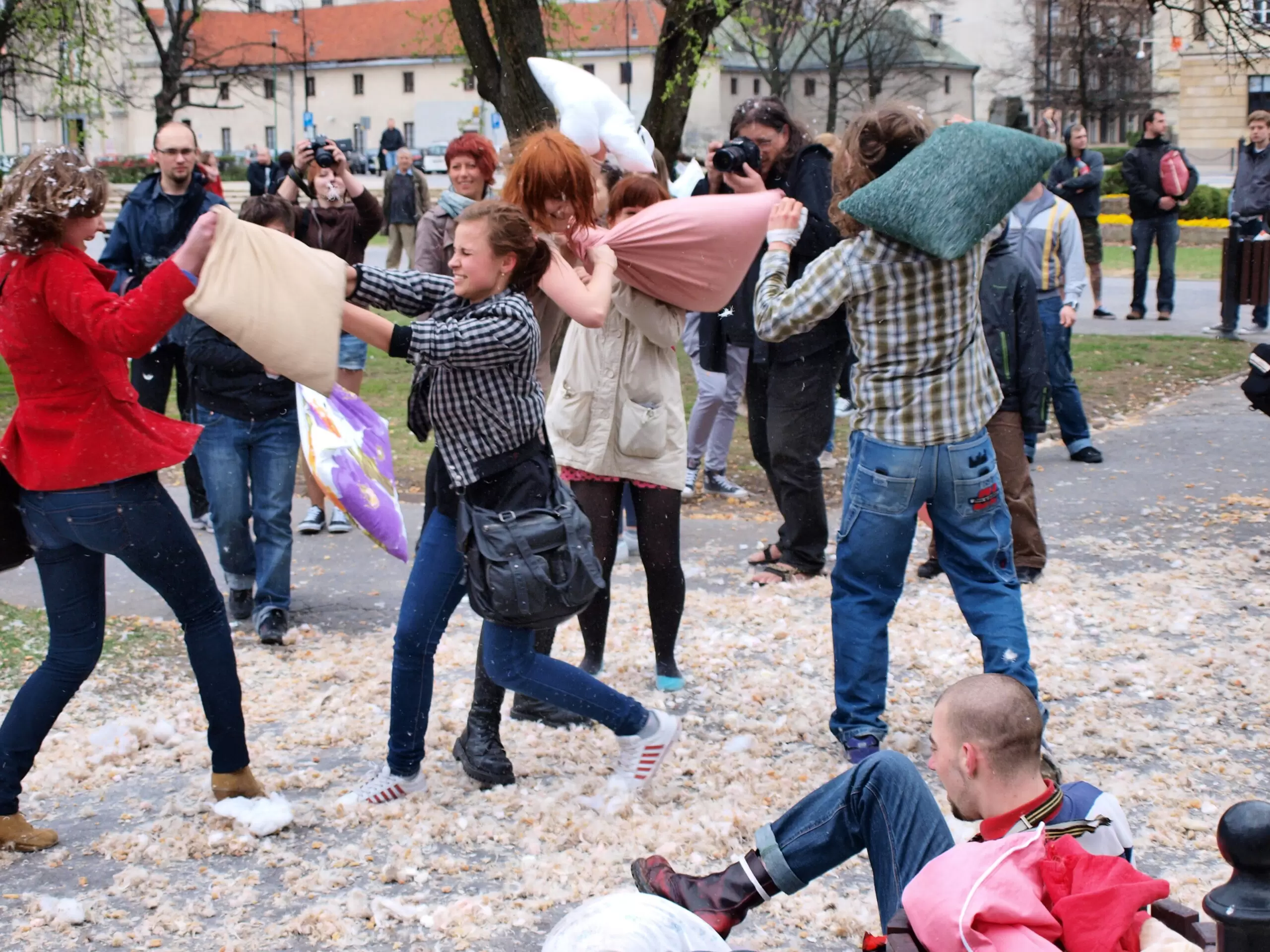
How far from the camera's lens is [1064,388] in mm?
9047

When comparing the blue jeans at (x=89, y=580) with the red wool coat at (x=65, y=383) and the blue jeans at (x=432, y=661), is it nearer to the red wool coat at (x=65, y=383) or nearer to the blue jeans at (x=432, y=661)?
the red wool coat at (x=65, y=383)

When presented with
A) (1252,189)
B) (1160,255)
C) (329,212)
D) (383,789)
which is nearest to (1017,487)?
(383,789)

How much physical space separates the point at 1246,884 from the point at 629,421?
3.38m

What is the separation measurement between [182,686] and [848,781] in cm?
329

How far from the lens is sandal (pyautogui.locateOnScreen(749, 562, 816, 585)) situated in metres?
6.54

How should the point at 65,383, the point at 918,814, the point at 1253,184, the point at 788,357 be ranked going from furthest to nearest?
the point at 1253,184 → the point at 788,357 → the point at 65,383 → the point at 918,814

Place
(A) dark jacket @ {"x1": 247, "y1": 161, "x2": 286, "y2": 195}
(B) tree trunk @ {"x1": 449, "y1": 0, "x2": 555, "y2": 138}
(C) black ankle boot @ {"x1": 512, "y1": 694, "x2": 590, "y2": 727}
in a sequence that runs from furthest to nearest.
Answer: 1. (B) tree trunk @ {"x1": 449, "y1": 0, "x2": 555, "y2": 138}
2. (A) dark jacket @ {"x1": 247, "y1": 161, "x2": 286, "y2": 195}
3. (C) black ankle boot @ {"x1": 512, "y1": 694, "x2": 590, "y2": 727}

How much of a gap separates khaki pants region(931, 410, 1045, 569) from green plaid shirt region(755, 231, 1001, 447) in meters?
1.94

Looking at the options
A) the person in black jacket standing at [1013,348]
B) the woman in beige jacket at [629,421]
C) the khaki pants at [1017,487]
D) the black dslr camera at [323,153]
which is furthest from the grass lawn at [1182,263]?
the woman in beige jacket at [629,421]

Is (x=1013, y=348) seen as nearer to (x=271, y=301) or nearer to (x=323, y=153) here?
(x=323, y=153)

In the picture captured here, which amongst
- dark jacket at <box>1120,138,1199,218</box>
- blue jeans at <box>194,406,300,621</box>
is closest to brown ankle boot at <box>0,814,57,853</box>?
blue jeans at <box>194,406,300,621</box>

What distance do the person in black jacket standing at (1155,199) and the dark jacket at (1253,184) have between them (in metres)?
0.82

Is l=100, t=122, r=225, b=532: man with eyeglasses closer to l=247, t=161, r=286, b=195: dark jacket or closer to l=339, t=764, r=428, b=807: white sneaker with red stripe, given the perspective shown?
l=247, t=161, r=286, b=195: dark jacket

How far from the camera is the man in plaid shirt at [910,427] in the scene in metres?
4.09
